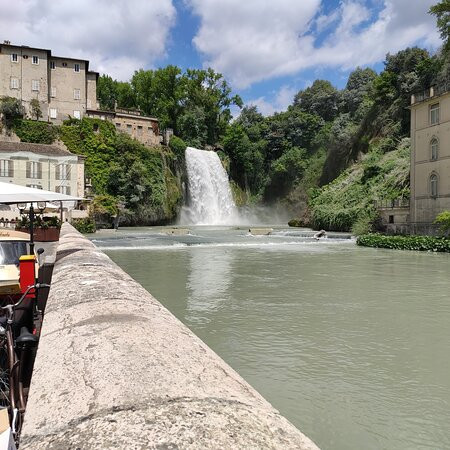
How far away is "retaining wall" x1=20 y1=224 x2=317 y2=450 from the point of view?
3.99 feet

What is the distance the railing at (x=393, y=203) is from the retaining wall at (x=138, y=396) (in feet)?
112

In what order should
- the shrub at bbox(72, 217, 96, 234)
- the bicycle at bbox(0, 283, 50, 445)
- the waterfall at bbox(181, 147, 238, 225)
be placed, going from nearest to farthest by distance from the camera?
the bicycle at bbox(0, 283, 50, 445) → the shrub at bbox(72, 217, 96, 234) → the waterfall at bbox(181, 147, 238, 225)

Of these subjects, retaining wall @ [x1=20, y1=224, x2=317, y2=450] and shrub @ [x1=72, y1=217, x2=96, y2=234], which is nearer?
retaining wall @ [x1=20, y1=224, x2=317, y2=450]

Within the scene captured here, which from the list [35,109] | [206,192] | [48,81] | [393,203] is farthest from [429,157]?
[48,81]

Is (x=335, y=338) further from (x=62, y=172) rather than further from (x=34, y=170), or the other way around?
(x=62, y=172)

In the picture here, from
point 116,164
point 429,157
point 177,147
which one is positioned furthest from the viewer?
point 177,147

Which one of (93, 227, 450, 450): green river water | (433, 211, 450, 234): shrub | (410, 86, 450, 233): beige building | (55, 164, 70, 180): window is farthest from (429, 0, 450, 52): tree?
(55, 164, 70, 180): window

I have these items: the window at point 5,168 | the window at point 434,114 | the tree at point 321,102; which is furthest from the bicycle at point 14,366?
the tree at point 321,102

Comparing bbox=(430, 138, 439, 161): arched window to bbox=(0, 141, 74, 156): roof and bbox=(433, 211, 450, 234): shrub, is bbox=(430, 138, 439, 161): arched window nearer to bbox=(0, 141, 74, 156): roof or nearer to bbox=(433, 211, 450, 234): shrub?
bbox=(433, 211, 450, 234): shrub

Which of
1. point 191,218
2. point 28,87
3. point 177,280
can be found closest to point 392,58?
point 191,218

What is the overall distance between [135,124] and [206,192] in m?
12.2

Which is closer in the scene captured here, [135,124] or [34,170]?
[34,170]

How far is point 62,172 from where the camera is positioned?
40875 mm

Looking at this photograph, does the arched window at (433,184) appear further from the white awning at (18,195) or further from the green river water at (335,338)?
the white awning at (18,195)
